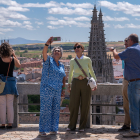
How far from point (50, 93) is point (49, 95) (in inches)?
1.5

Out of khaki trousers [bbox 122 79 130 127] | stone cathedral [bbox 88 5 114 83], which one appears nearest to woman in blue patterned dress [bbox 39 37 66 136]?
khaki trousers [bbox 122 79 130 127]

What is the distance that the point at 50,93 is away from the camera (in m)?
4.67

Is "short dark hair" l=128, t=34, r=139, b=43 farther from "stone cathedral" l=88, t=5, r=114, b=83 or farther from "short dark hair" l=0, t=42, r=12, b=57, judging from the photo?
"stone cathedral" l=88, t=5, r=114, b=83

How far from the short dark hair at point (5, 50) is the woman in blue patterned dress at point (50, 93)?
0.71 metres

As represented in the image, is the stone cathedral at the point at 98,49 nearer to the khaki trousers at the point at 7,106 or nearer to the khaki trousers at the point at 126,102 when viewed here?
the khaki trousers at the point at 126,102

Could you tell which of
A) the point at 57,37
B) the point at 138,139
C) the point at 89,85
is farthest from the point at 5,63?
the point at 138,139

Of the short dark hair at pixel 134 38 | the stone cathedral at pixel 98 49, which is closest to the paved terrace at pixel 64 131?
the short dark hair at pixel 134 38

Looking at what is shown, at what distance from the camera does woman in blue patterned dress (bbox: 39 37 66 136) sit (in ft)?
15.3

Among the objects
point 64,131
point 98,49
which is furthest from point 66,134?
point 98,49

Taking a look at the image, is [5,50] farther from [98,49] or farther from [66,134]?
[98,49]

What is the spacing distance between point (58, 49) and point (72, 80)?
66 centimetres

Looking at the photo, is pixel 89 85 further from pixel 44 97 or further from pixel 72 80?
pixel 44 97

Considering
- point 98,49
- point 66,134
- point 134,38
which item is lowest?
point 66,134

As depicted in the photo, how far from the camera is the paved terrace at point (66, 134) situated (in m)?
4.68
